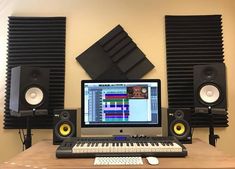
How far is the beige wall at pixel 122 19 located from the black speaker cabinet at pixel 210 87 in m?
0.40

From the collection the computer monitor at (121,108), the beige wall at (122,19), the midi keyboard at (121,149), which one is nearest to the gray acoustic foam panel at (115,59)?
the beige wall at (122,19)

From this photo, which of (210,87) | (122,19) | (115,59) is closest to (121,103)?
(115,59)

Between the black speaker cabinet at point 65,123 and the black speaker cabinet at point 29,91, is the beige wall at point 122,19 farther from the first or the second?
the black speaker cabinet at point 65,123

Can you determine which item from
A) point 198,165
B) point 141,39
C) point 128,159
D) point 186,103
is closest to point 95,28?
point 141,39

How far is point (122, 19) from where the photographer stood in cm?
262

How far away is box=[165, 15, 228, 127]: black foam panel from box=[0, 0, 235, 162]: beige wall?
0.21 feet

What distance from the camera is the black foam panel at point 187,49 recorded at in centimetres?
255

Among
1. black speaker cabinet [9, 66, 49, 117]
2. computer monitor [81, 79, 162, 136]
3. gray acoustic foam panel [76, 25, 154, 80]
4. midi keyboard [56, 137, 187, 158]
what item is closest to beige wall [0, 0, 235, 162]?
gray acoustic foam panel [76, 25, 154, 80]

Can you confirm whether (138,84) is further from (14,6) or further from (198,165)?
(14,6)

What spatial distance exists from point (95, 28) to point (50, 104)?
0.87m

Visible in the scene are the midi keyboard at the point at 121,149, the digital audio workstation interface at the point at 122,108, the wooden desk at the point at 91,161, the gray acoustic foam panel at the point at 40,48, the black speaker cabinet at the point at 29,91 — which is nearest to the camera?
the wooden desk at the point at 91,161

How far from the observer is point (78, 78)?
8.41 ft

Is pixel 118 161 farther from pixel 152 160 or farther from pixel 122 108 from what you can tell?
pixel 122 108

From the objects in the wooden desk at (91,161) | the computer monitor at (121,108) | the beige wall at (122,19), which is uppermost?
the beige wall at (122,19)
